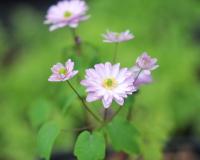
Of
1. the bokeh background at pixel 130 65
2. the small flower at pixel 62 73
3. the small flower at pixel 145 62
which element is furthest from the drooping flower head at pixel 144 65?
the bokeh background at pixel 130 65

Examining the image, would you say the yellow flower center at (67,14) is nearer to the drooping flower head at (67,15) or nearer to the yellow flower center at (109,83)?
the drooping flower head at (67,15)

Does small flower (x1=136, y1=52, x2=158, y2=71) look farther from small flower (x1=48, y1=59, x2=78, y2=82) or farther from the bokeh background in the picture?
the bokeh background

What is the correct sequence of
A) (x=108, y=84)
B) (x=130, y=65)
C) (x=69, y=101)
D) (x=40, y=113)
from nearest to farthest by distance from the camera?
(x=108, y=84) < (x=69, y=101) < (x=40, y=113) < (x=130, y=65)

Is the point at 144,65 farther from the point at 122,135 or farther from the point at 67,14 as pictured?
the point at 67,14

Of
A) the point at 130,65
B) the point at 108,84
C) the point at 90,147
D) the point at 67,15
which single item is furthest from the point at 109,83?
the point at 130,65

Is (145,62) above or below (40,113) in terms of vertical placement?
above

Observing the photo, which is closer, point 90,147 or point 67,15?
point 90,147

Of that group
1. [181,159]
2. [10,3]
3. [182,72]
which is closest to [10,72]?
[182,72]
